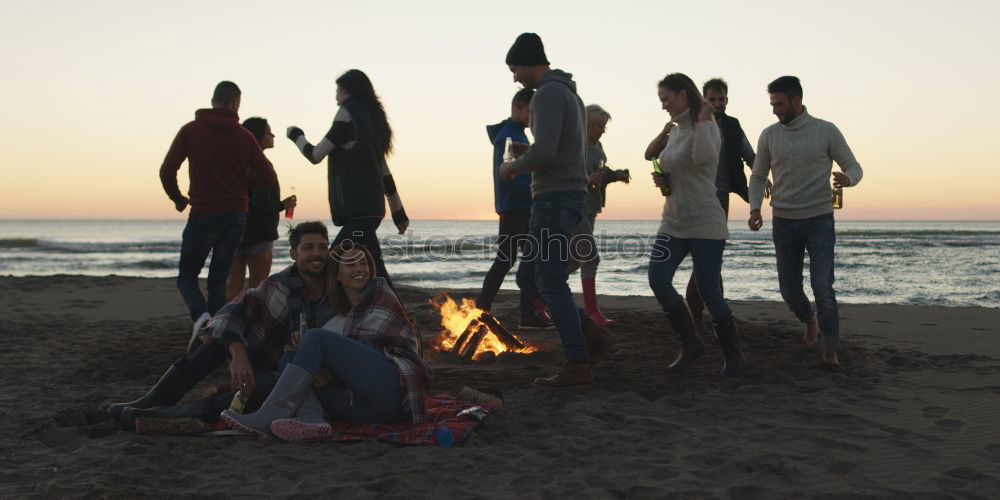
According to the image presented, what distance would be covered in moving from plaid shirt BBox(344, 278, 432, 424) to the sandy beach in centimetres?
33

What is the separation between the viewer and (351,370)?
12.3 ft

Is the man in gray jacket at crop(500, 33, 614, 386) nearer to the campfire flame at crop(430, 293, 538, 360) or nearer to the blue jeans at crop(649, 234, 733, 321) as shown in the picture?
the blue jeans at crop(649, 234, 733, 321)

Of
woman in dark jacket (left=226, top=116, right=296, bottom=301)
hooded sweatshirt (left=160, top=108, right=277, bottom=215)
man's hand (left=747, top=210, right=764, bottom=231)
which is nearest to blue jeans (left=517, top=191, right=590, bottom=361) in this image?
man's hand (left=747, top=210, right=764, bottom=231)

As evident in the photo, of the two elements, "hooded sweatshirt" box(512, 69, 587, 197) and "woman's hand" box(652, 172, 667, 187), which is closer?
"hooded sweatshirt" box(512, 69, 587, 197)

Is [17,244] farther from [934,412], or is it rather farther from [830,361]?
[934,412]

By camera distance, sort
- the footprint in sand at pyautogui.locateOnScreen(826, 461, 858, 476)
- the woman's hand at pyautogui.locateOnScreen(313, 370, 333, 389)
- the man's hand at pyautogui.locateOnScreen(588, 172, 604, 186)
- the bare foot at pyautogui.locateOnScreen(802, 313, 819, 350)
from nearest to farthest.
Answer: the footprint in sand at pyautogui.locateOnScreen(826, 461, 858, 476) < the woman's hand at pyautogui.locateOnScreen(313, 370, 333, 389) < the bare foot at pyautogui.locateOnScreen(802, 313, 819, 350) < the man's hand at pyautogui.locateOnScreen(588, 172, 604, 186)

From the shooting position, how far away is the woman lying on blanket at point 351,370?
369 cm

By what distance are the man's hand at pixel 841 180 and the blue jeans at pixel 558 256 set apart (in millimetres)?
1891

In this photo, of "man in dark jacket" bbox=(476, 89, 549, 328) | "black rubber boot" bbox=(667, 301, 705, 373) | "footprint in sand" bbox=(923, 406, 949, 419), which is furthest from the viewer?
"man in dark jacket" bbox=(476, 89, 549, 328)

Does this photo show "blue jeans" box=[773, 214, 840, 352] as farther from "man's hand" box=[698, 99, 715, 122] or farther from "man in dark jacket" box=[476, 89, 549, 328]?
"man in dark jacket" box=[476, 89, 549, 328]

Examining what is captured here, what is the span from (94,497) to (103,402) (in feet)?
6.10

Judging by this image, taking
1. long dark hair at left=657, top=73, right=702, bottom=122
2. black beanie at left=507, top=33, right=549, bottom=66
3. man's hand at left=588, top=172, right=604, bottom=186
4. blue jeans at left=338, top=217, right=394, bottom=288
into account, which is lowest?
blue jeans at left=338, top=217, right=394, bottom=288

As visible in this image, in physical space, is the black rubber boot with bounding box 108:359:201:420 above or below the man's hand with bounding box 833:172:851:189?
below

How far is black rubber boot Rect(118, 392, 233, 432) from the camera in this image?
3.87 metres
